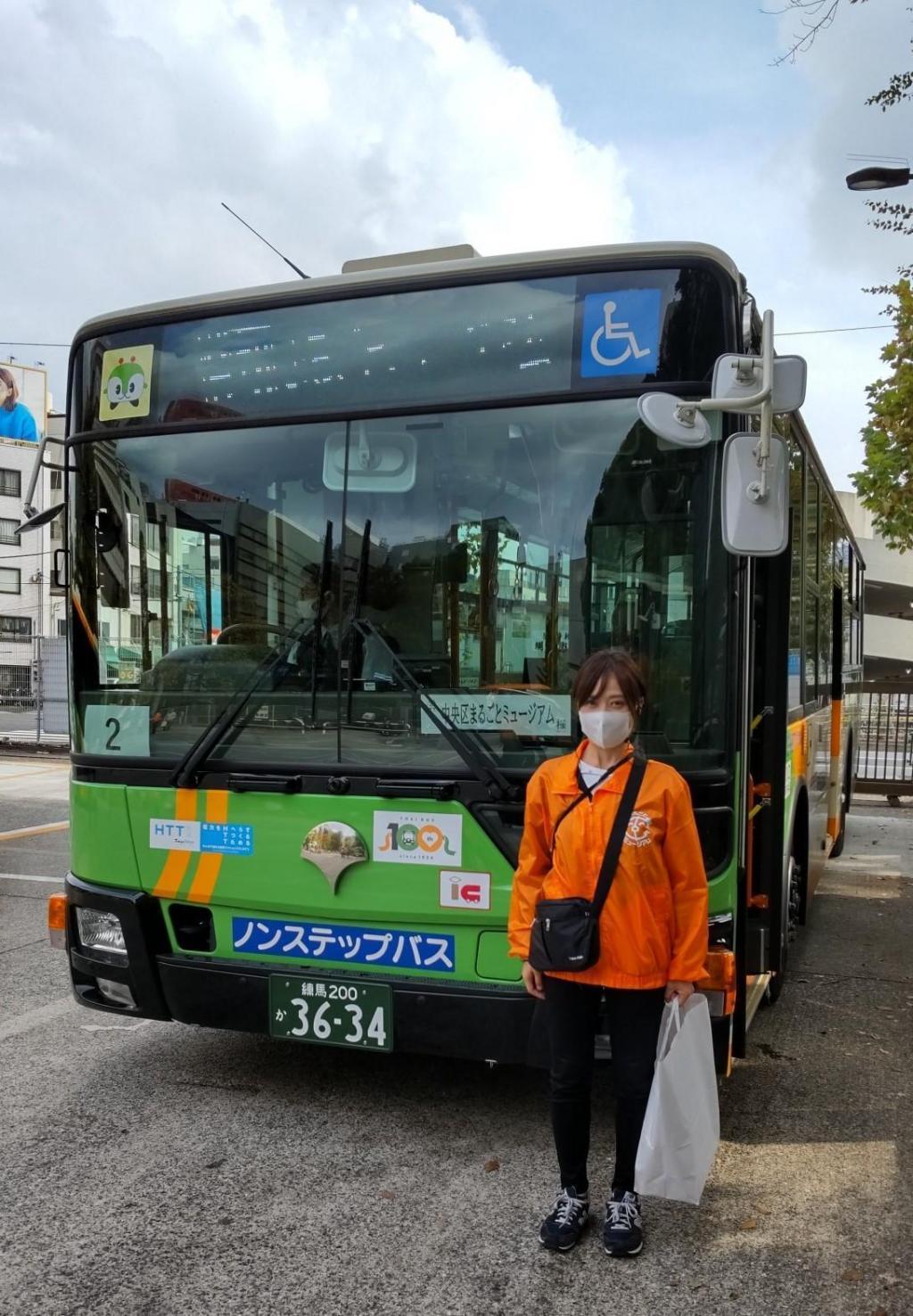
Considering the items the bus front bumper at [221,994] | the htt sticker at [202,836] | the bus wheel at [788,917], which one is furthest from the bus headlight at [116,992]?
the bus wheel at [788,917]

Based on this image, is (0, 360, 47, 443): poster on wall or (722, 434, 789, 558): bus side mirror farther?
(0, 360, 47, 443): poster on wall

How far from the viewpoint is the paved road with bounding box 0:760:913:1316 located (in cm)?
300

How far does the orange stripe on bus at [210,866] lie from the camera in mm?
3949

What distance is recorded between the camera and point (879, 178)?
27.2 ft

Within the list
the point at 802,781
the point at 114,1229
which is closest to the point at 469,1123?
the point at 114,1229

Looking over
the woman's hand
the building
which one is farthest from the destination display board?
the building

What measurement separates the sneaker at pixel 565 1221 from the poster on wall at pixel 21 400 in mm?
48087

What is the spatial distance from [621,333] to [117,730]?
2.36 meters

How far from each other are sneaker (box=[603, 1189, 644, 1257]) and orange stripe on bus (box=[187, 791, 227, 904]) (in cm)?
174

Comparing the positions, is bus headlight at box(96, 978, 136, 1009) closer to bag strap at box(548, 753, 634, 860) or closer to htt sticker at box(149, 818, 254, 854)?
htt sticker at box(149, 818, 254, 854)

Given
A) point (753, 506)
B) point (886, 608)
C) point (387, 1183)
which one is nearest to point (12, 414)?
point (886, 608)

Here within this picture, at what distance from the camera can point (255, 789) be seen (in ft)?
12.8

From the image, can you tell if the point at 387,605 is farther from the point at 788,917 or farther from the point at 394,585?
the point at 788,917

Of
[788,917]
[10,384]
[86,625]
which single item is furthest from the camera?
[10,384]
